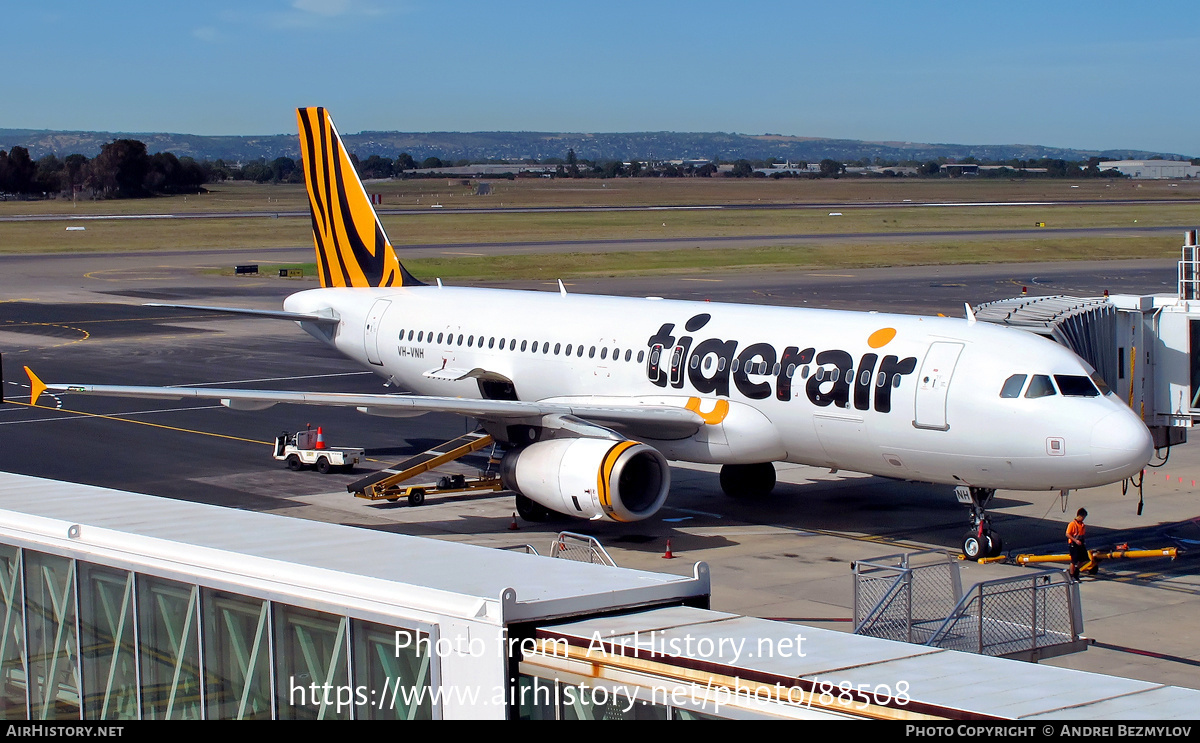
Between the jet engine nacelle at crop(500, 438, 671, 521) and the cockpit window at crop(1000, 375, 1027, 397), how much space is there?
5942 mm

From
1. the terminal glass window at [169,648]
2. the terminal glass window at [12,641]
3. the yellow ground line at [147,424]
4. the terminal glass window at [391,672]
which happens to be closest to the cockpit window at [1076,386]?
the terminal glass window at [391,672]

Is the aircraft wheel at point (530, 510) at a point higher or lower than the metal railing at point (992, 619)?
lower

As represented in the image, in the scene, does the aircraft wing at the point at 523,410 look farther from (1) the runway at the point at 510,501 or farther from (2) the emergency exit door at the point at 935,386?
(2) the emergency exit door at the point at 935,386

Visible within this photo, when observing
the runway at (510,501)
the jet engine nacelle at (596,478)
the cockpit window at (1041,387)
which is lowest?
the runway at (510,501)

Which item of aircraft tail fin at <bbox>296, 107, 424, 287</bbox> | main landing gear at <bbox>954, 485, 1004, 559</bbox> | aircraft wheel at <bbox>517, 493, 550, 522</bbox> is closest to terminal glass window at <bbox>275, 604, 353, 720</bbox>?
main landing gear at <bbox>954, 485, 1004, 559</bbox>

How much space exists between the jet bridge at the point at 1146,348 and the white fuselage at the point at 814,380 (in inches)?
89.1

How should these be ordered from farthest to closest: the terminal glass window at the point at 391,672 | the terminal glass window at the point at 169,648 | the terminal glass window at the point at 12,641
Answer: the terminal glass window at the point at 12,641 → the terminal glass window at the point at 169,648 → the terminal glass window at the point at 391,672

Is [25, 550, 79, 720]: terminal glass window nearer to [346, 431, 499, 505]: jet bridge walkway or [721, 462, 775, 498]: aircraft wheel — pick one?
[346, 431, 499, 505]: jet bridge walkway

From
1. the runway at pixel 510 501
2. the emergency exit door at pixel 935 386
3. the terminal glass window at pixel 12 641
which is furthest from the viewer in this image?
the emergency exit door at pixel 935 386

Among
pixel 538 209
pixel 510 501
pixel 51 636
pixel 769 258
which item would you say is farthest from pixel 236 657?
pixel 538 209

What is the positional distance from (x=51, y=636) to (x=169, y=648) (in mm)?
1474

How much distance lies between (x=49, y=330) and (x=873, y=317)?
4361 centimetres

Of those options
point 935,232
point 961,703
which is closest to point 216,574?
point 961,703

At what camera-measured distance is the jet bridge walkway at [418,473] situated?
27.7 m
